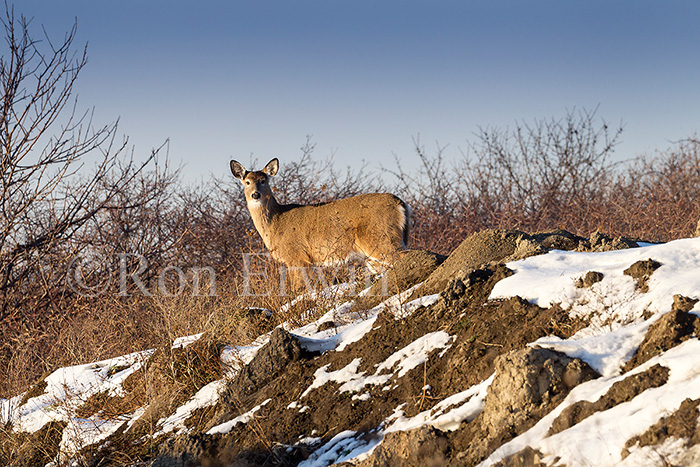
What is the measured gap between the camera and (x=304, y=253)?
11.9 metres

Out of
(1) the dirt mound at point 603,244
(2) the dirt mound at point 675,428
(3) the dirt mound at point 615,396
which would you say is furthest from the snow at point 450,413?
(1) the dirt mound at point 603,244

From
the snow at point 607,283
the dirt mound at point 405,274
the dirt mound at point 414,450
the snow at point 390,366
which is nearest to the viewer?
the dirt mound at point 414,450

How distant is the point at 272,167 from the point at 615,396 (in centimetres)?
996

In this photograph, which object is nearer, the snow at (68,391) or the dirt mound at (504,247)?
the dirt mound at (504,247)

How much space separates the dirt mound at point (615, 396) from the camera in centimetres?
356

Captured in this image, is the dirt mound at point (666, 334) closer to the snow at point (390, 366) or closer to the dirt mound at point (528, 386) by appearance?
the dirt mound at point (528, 386)

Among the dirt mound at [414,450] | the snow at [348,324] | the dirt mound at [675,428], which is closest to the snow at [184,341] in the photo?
the snow at [348,324]

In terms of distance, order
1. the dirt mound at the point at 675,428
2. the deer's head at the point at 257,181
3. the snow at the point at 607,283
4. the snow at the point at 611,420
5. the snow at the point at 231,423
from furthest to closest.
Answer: the deer's head at the point at 257,181
the snow at the point at 231,423
the snow at the point at 607,283
the snow at the point at 611,420
the dirt mound at the point at 675,428

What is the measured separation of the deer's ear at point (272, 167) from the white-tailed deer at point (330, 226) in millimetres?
21

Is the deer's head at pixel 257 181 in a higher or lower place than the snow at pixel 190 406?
higher

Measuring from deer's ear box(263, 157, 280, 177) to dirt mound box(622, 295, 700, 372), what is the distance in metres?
9.50

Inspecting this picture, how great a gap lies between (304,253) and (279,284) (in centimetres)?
332

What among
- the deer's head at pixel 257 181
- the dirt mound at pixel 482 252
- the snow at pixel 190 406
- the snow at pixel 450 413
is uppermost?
the deer's head at pixel 257 181

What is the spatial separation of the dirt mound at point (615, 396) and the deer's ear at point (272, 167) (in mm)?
9768
